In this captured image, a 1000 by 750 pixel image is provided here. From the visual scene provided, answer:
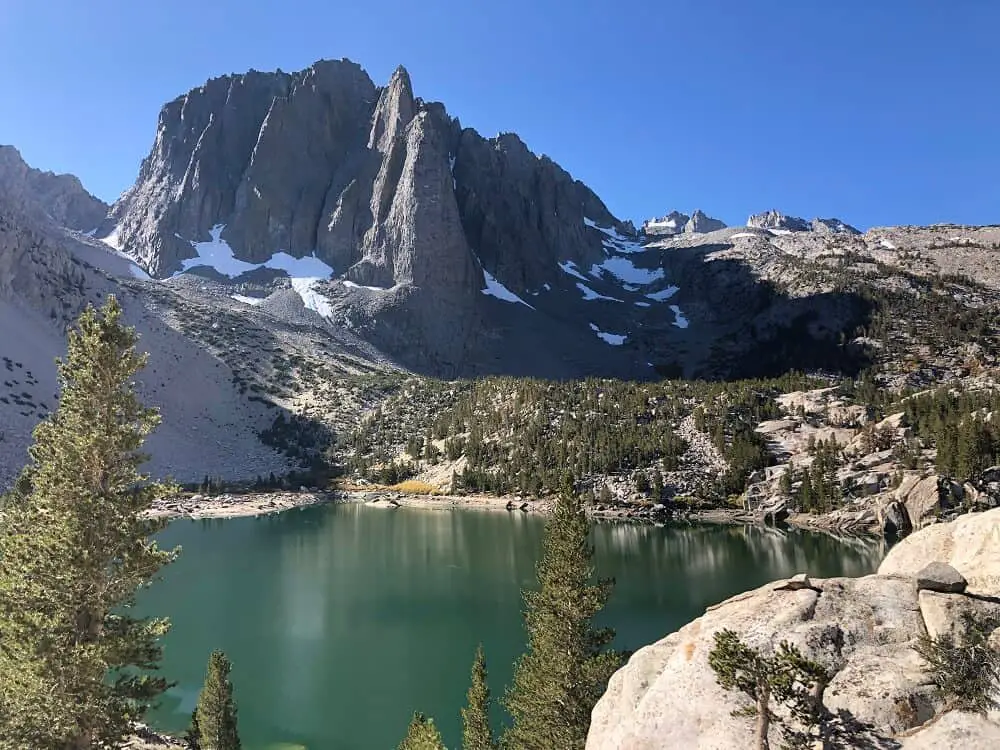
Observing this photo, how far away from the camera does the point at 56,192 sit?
193 meters

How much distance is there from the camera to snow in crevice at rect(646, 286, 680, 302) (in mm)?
179413

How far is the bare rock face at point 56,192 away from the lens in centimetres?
19012

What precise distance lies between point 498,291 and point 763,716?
545ft

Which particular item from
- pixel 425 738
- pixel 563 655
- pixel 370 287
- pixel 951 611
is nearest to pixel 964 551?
pixel 951 611

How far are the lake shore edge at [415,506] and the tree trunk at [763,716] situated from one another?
208 ft

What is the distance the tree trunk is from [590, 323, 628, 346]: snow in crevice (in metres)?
147

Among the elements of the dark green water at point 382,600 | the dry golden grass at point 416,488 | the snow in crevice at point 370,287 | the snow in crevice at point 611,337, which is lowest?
the dark green water at point 382,600

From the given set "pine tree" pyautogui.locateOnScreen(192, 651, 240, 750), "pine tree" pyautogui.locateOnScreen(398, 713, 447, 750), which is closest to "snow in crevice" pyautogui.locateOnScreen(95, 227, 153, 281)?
"pine tree" pyautogui.locateOnScreen(192, 651, 240, 750)

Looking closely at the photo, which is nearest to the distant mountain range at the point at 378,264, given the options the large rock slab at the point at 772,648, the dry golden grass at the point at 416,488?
the dry golden grass at the point at 416,488

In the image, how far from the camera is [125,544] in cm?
1275

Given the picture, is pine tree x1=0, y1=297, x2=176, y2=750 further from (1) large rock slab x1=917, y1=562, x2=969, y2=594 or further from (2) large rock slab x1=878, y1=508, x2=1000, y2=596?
(2) large rock slab x1=878, y1=508, x2=1000, y2=596

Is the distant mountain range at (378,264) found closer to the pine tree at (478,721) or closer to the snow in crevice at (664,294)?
the snow in crevice at (664,294)

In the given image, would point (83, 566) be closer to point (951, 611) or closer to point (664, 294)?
point (951, 611)

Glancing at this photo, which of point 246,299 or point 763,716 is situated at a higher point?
point 246,299
